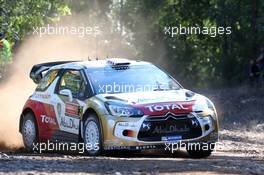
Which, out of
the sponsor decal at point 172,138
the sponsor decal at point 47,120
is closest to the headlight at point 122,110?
the sponsor decal at point 172,138

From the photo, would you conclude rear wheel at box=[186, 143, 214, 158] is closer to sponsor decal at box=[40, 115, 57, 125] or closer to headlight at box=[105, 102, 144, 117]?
headlight at box=[105, 102, 144, 117]

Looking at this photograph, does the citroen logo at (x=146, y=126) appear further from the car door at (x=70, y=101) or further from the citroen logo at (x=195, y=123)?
the car door at (x=70, y=101)

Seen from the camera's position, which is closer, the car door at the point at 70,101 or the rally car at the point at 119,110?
the rally car at the point at 119,110

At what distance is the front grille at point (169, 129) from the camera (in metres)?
11.5

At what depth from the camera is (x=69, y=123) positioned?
12711 millimetres

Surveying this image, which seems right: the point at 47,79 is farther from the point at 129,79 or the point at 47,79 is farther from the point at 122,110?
the point at 122,110

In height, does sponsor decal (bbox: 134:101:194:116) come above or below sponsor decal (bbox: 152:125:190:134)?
above

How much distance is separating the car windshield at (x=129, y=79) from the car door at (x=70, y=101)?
281 millimetres

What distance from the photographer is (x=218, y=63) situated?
3138 centimetres

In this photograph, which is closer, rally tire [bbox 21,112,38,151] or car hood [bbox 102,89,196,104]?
car hood [bbox 102,89,196,104]

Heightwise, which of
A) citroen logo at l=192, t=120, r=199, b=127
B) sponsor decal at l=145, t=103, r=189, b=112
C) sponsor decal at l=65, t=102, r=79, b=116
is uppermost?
sponsor decal at l=145, t=103, r=189, b=112

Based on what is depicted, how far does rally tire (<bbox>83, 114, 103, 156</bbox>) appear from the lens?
461 inches

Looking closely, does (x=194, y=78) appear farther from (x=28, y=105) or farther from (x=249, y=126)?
(x=28, y=105)

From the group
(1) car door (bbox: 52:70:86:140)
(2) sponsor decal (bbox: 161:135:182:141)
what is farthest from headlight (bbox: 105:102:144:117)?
(1) car door (bbox: 52:70:86:140)
